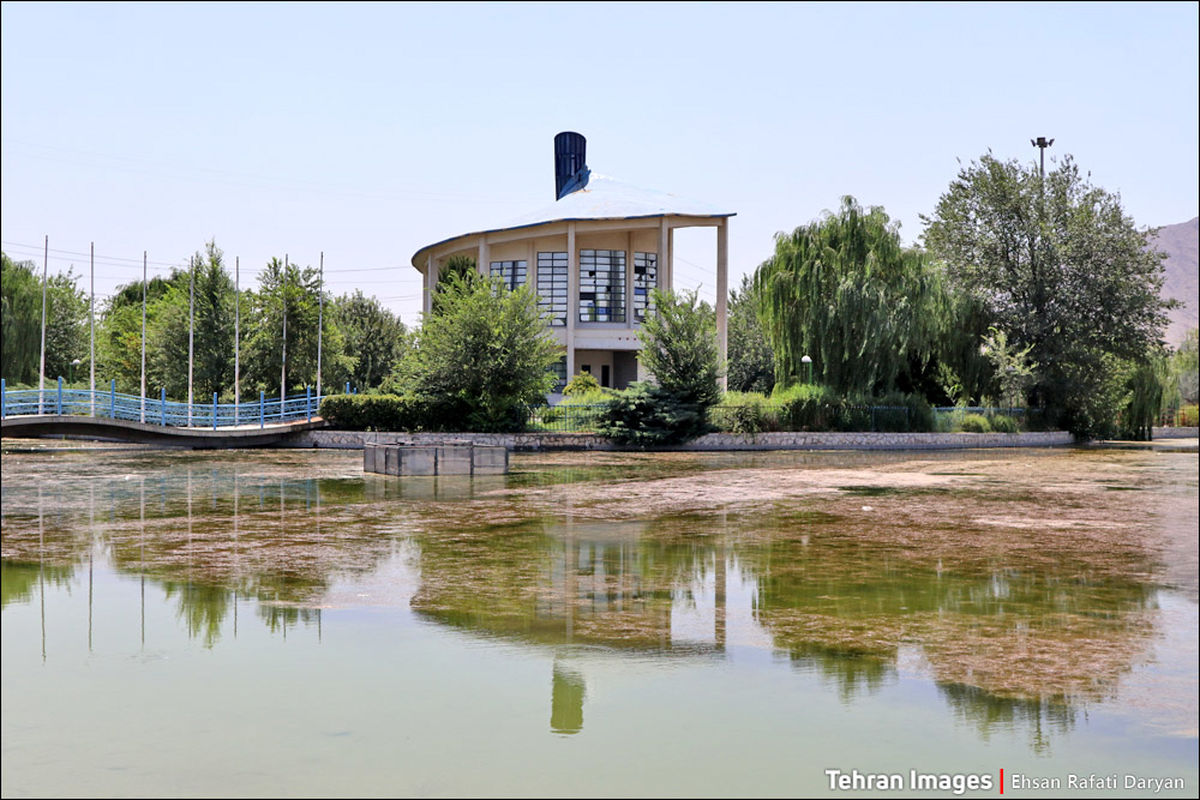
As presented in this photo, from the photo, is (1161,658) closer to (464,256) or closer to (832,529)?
(832,529)

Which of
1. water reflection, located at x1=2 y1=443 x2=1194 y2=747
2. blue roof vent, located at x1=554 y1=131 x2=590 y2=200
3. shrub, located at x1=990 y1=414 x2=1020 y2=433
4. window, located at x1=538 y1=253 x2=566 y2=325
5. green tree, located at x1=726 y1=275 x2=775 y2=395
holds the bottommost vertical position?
water reflection, located at x1=2 y1=443 x2=1194 y2=747

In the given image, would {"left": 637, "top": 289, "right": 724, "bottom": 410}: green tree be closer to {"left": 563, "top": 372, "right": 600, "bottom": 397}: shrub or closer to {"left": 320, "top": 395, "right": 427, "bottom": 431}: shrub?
{"left": 563, "top": 372, "right": 600, "bottom": 397}: shrub

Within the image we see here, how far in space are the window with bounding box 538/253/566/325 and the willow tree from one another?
10914 mm

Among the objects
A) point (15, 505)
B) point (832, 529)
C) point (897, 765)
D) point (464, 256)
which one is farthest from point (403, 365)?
point (897, 765)

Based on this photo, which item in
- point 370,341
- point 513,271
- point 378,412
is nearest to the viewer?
point 378,412

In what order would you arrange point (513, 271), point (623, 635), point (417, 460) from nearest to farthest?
point (623, 635), point (417, 460), point (513, 271)

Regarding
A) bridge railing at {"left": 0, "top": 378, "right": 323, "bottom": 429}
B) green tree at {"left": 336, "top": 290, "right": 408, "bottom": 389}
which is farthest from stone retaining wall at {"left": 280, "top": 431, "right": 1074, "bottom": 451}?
green tree at {"left": 336, "top": 290, "right": 408, "bottom": 389}

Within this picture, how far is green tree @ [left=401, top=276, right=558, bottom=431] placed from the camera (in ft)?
117

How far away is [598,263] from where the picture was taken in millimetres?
48812

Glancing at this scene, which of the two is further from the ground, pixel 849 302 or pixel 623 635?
pixel 849 302

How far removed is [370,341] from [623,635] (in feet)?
208

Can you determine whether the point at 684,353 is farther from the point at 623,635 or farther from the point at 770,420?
the point at 623,635

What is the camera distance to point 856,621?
8.44 meters

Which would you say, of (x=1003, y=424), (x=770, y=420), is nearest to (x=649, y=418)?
(x=770, y=420)
